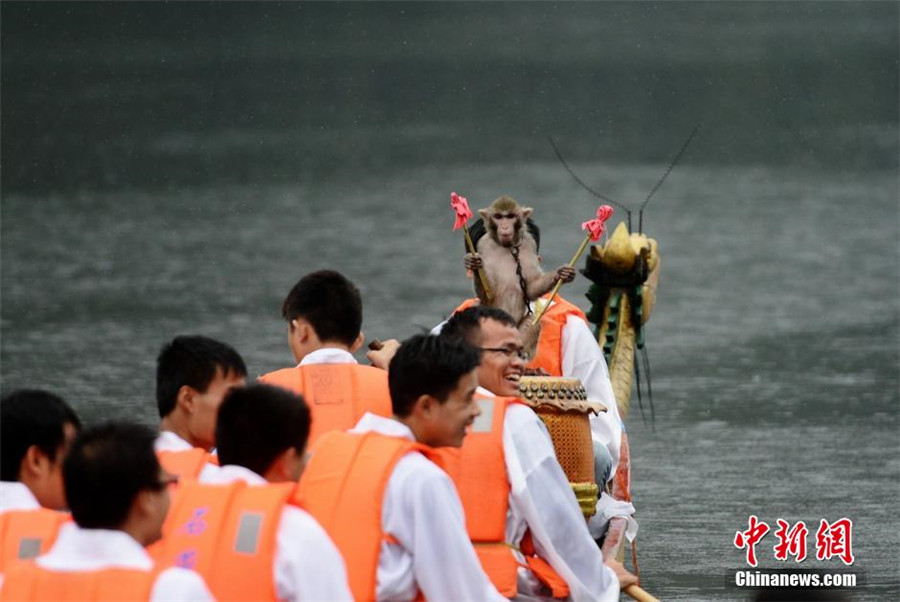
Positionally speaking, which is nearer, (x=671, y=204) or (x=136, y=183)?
(x=671, y=204)

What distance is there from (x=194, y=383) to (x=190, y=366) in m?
0.05

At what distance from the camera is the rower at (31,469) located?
530cm

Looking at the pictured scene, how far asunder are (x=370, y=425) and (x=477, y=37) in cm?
2917

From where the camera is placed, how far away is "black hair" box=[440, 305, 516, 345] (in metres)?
6.71

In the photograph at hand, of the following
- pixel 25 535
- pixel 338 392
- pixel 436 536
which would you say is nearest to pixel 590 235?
pixel 338 392

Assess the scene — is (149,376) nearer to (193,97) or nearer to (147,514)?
(147,514)

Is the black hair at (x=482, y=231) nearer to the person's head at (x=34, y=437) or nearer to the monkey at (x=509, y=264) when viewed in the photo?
the monkey at (x=509, y=264)

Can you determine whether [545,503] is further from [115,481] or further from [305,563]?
[115,481]

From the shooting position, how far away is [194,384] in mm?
6055

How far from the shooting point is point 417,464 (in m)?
5.68

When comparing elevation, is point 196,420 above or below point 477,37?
below

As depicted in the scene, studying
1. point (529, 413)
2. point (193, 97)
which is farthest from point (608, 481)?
point (193, 97)

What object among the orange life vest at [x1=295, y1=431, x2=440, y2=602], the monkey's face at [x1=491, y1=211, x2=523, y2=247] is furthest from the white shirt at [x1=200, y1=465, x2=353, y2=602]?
the monkey's face at [x1=491, y1=211, x2=523, y2=247]

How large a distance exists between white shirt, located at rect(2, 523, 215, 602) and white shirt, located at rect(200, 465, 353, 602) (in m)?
0.37
